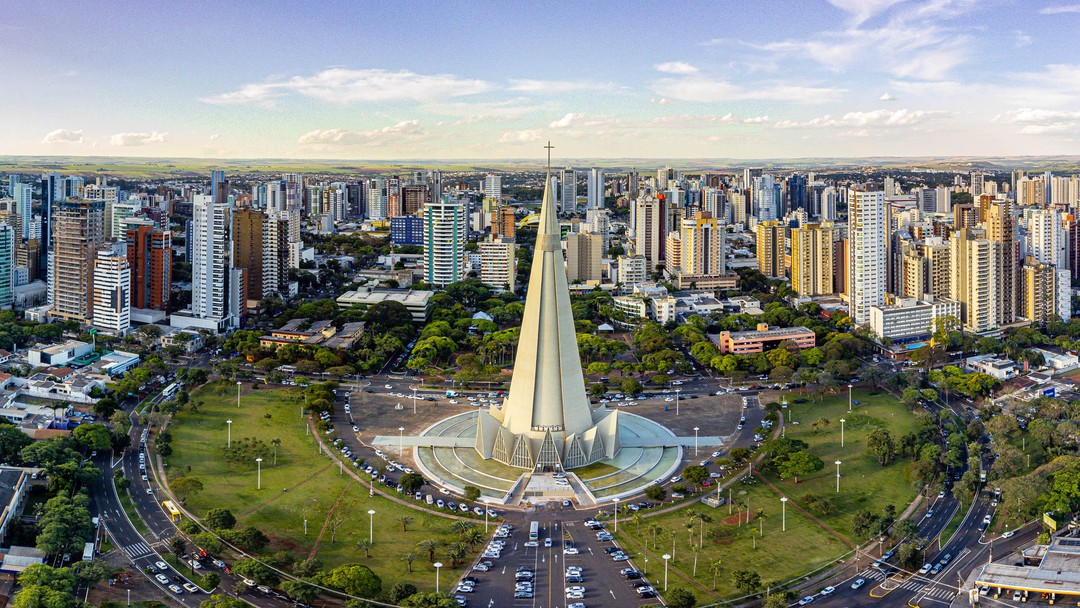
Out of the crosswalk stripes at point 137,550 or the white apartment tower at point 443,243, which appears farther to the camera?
the white apartment tower at point 443,243

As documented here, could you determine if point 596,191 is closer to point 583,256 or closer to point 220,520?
point 583,256

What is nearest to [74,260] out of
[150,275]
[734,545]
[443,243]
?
[150,275]

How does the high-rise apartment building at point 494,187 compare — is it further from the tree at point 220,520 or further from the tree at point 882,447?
the tree at point 220,520

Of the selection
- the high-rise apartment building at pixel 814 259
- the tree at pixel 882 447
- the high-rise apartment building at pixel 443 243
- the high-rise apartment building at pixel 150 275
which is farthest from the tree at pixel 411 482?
the high-rise apartment building at pixel 814 259

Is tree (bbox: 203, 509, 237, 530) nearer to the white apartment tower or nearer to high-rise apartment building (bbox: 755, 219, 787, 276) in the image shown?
the white apartment tower

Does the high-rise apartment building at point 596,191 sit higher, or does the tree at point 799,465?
the high-rise apartment building at point 596,191

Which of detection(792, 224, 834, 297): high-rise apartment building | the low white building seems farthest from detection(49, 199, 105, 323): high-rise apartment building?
detection(792, 224, 834, 297): high-rise apartment building

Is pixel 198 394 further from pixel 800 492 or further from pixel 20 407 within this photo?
A: pixel 800 492
